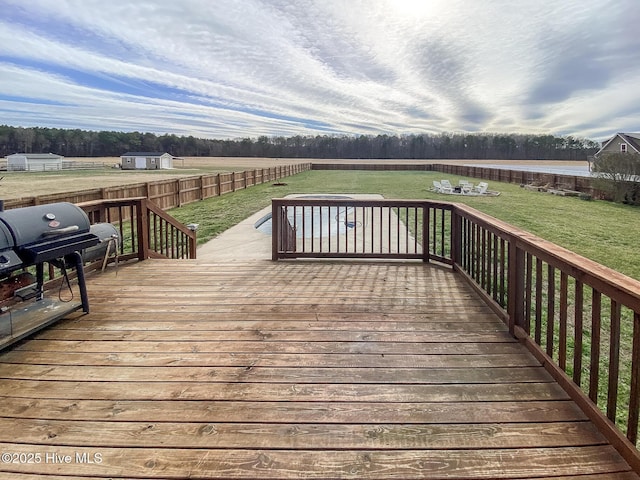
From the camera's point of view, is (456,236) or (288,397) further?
(456,236)

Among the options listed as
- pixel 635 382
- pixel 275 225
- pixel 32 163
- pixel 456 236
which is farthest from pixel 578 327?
pixel 32 163

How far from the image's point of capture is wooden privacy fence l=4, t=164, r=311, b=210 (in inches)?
329

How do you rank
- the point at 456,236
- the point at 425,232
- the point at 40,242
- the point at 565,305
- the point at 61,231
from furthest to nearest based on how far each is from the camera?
the point at 425,232, the point at 456,236, the point at 61,231, the point at 40,242, the point at 565,305

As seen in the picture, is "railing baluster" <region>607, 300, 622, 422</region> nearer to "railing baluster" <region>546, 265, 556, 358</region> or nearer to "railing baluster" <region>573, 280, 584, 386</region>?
"railing baluster" <region>573, 280, 584, 386</region>

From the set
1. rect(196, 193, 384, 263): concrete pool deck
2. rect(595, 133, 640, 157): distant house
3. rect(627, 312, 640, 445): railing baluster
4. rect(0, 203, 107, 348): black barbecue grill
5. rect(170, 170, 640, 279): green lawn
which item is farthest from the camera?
rect(595, 133, 640, 157): distant house

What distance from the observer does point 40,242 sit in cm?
291

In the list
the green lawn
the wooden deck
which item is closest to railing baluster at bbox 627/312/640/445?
the wooden deck

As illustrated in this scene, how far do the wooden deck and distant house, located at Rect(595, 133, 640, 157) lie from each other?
29.2 metres

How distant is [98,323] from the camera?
10.9 ft

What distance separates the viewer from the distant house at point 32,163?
58344 mm

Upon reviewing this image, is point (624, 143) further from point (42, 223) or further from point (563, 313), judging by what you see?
point (42, 223)

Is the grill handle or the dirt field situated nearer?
the grill handle

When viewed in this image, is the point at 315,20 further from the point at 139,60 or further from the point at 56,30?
the point at 139,60

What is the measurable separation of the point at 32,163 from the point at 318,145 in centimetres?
4440
